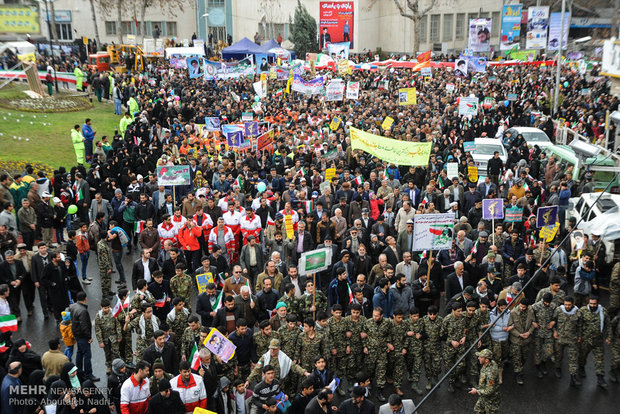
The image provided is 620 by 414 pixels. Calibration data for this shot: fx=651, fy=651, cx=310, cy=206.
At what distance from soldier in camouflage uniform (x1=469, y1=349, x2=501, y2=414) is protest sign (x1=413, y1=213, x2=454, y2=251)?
3.16 m

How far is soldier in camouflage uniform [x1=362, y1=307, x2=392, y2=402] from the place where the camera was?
9297 mm

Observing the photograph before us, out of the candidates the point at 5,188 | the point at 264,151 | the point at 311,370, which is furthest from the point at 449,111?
the point at 311,370

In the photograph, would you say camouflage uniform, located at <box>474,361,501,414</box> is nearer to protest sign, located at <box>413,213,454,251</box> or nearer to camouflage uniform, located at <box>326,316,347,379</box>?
camouflage uniform, located at <box>326,316,347,379</box>

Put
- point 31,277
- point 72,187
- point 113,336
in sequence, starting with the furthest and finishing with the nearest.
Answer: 1. point 72,187
2. point 31,277
3. point 113,336

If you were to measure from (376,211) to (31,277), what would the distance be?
24.2 feet

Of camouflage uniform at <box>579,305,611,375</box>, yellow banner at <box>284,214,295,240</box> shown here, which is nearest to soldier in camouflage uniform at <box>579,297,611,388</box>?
camouflage uniform at <box>579,305,611,375</box>

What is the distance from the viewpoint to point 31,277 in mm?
11836

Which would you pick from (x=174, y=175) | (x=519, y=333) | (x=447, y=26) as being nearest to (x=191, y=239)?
(x=174, y=175)

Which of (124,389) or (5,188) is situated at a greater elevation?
(5,188)

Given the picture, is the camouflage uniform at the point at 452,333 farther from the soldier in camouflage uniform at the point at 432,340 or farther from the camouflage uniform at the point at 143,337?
the camouflage uniform at the point at 143,337

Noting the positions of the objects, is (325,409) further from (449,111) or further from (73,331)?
(449,111)

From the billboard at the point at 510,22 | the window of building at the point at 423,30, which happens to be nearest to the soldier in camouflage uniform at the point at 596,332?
the billboard at the point at 510,22

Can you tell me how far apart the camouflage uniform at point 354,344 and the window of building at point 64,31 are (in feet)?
233

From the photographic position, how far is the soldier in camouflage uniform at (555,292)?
10.1 m
